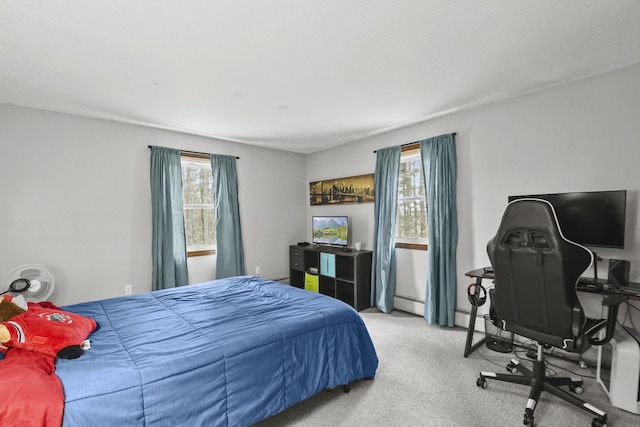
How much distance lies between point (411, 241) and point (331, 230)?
126 cm

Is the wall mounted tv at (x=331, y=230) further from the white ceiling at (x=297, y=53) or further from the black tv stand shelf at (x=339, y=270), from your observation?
the white ceiling at (x=297, y=53)

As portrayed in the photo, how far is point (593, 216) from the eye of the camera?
2443 mm

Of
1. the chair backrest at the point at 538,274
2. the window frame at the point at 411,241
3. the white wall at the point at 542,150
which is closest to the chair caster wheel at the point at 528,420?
the chair backrest at the point at 538,274

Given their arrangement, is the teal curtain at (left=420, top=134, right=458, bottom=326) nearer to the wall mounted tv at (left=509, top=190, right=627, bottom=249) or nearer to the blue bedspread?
the wall mounted tv at (left=509, top=190, right=627, bottom=249)

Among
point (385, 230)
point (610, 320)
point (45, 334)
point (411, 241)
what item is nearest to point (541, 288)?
point (610, 320)

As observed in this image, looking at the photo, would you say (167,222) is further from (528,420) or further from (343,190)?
(528,420)

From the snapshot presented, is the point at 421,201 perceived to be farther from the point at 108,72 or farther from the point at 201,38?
the point at 108,72

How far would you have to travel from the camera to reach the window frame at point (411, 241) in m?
3.87

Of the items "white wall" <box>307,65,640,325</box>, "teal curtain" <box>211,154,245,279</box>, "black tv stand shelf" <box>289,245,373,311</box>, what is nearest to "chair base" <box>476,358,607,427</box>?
"white wall" <box>307,65,640,325</box>

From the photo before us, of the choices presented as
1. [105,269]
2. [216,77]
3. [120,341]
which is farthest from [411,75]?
[105,269]

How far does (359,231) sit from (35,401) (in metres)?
3.85

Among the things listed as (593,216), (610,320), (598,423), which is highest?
(593,216)

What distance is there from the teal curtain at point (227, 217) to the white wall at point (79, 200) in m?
0.23

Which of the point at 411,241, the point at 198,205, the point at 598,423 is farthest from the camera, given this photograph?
the point at 198,205
